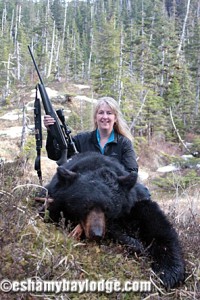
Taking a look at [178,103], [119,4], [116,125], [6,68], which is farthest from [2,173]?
[119,4]

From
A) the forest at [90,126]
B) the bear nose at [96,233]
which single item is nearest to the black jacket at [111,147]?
the forest at [90,126]

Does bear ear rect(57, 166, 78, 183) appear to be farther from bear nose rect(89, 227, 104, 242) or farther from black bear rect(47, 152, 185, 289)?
bear nose rect(89, 227, 104, 242)

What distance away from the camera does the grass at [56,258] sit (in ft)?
7.33

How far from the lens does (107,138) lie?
5066 millimetres

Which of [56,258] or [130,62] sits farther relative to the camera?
[130,62]

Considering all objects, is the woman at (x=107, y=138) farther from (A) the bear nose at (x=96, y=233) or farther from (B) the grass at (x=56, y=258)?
(A) the bear nose at (x=96, y=233)

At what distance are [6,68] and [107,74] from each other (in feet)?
53.0

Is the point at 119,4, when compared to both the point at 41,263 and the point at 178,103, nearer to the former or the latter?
the point at 178,103

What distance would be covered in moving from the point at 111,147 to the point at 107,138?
16cm

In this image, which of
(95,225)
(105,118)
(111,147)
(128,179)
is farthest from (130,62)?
(95,225)

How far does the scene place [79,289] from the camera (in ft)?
7.50

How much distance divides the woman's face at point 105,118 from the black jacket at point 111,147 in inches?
6.0

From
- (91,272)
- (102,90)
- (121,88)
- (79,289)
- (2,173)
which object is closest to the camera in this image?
(79,289)

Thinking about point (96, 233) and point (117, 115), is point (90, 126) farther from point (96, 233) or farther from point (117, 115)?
point (96, 233)
